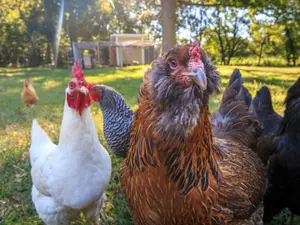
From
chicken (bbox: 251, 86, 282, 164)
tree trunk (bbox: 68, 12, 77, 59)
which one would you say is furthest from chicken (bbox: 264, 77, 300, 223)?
tree trunk (bbox: 68, 12, 77, 59)

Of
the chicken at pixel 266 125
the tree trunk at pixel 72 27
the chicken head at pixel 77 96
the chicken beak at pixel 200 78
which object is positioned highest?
the tree trunk at pixel 72 27

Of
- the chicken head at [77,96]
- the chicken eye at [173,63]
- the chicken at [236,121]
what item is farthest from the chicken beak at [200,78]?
the chicken at [236,121]

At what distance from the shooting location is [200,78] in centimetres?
121

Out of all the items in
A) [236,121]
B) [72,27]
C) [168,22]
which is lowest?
[236,121]

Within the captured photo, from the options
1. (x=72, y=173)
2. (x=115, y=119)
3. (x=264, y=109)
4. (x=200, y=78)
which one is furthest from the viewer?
(x=115, y=119)

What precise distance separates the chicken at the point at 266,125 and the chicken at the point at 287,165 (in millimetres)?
114

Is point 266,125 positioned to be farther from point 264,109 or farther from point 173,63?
point 173,63

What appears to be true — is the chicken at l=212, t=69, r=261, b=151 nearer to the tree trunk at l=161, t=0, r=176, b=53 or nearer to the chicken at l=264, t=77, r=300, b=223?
the chicken at l=264, t=77, r=300, b=223

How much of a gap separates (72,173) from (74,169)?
3 cm

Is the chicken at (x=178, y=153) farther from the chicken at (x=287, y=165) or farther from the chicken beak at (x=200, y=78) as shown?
the chicken at (x=287, y=165)

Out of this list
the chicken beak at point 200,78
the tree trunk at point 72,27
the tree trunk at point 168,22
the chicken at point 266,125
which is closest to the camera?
the chicken beak at point 200,78

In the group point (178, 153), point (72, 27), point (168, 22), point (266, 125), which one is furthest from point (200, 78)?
point (72, 27)

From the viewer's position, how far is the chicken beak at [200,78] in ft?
3.96

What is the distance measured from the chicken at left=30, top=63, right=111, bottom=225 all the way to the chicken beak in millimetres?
1156
